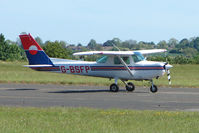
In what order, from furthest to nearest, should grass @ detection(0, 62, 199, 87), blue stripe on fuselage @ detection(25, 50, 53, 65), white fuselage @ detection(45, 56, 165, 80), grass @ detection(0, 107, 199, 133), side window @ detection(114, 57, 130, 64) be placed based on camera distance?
grass @ detection(0, 62, 199, 87) < blue stripe on fuselage @ detection(25, 50, 53, 65) < side window @ detection(114, 57, 130, 64) < white fuselage @ detection(45, 56, 165, 80) < grass @ detection(0, 107, 199, 133)

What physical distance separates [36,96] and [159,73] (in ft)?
21.9

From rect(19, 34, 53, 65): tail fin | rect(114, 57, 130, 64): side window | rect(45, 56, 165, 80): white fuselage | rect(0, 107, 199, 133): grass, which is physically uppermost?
rect(19, 34, 53, 65): tail fin

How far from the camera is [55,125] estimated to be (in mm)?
12180

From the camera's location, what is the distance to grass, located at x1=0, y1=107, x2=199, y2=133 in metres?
11.5

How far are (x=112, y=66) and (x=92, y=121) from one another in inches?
516

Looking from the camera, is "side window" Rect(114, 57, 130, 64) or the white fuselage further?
"side window" Rect(114, 57, 130, 64)

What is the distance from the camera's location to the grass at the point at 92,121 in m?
11.5

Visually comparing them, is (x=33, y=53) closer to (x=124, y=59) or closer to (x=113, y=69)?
(x=113, y=69)

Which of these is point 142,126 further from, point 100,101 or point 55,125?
point 100,101

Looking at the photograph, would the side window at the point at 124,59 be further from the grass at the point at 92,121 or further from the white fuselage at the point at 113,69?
the grass at the point at 92,121

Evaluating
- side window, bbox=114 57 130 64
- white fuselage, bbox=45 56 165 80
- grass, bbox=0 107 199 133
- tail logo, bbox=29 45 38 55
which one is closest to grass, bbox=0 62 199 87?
tail logo, bbox=29 45 38 55

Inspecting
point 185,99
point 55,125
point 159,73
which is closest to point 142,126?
point 55,125

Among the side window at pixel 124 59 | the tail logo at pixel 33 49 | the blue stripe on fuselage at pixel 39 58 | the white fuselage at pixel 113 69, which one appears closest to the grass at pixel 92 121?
the white fuselage at pixel 113 69

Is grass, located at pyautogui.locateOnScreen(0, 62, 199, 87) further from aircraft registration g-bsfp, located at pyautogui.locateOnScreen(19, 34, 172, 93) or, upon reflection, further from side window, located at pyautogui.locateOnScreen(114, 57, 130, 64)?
side window, located at pyautogui.locateOnScreen(114, 57, 130, 64)
